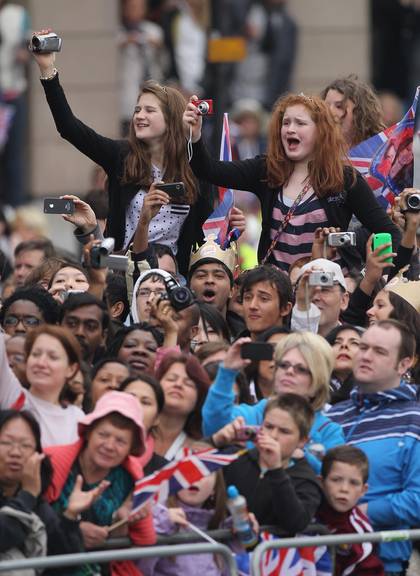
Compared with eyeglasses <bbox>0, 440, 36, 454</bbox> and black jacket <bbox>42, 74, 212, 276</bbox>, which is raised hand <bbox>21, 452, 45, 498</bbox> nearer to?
eyeglasses <bbox>0, 440, 36, 454</bbox>

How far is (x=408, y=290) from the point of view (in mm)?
10680

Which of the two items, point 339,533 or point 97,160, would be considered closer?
point 339,533

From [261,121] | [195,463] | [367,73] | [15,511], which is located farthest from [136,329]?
[367,73]

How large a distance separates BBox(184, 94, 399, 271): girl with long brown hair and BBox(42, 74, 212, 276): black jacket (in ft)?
1.39

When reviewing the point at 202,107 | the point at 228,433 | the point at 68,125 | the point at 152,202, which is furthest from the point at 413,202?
the point at 228,433

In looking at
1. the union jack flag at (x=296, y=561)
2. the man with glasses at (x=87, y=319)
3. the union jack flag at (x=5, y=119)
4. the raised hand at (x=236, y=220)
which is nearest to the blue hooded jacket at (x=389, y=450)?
the union jack flag at (x=296, y=561)

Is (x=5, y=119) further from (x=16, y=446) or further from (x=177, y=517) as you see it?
(x=16, y=446)

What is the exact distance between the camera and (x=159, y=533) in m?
8.01

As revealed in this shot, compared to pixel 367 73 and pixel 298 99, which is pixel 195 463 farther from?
pixel 367 73

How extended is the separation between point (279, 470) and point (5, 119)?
42.2 feet

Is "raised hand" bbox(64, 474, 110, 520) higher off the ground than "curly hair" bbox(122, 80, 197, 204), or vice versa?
"curly hair" bbox(122, 80, 197, 204)

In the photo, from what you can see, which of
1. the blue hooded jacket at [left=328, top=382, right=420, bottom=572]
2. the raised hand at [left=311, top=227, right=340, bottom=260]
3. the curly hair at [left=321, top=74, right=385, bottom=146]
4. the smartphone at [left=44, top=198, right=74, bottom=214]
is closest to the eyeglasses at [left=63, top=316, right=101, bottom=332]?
the smartphone at [left=44, top=198, right=74, bottom=214]

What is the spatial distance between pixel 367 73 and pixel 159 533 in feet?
49.0

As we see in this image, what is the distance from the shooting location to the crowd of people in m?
7.93
